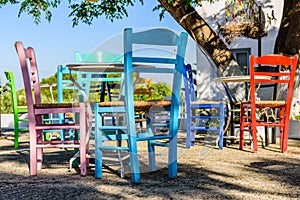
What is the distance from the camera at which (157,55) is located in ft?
10.9

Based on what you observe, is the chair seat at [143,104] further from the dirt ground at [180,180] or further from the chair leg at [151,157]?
the dirt ground at [180,180]

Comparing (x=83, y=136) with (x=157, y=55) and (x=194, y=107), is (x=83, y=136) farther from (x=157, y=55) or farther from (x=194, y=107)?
(x=194, y=107)

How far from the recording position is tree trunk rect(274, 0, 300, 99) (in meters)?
6.80

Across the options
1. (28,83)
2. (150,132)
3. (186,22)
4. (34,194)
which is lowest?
(34,194)

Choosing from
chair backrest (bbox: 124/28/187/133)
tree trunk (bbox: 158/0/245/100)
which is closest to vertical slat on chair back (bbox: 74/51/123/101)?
chair backrest (bbox: 124/28/187/133)

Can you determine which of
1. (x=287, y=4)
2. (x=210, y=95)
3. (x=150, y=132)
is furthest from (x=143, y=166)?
(x=210, y=95)

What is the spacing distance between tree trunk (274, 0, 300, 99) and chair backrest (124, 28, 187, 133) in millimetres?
3913

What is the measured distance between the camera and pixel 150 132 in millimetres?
3621

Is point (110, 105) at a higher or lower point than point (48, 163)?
higher

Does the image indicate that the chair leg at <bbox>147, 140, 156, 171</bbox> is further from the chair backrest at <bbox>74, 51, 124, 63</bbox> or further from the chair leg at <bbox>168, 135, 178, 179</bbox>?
the chair backrest at <bbox>74, 51, 124, 63</bbox>

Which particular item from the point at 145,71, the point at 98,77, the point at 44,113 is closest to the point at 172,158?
the point at 145,71

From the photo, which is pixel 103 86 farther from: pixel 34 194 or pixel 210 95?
pixel 210 95

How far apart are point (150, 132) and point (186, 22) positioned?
11.9ft

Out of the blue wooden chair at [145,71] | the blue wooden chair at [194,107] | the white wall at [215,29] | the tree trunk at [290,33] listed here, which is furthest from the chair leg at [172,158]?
the white wall at [215,29]
